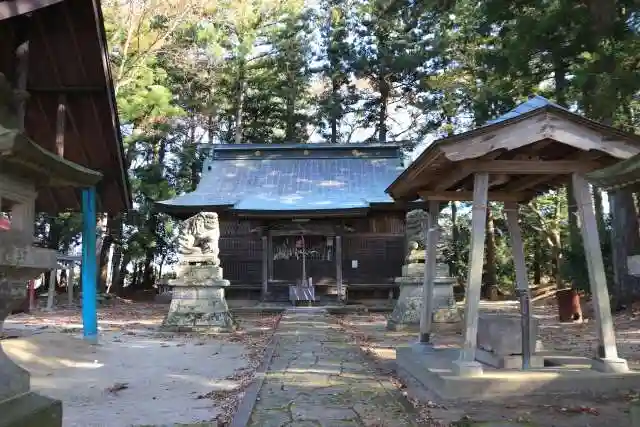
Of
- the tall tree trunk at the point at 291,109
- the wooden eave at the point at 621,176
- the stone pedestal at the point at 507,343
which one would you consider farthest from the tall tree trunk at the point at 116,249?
the wooden eave at the point at 621,176

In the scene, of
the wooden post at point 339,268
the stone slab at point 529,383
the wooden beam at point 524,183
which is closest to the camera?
the stone slab at point 529,383

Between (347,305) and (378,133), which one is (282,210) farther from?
(378,133)

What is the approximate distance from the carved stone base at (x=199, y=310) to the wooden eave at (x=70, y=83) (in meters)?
2.36

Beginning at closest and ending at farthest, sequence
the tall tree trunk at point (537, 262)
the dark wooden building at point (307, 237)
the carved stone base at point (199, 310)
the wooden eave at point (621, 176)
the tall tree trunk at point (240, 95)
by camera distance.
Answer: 1. the wooden eave at point (621, 176)
2. the carved stone base at point (199, 310)
3. the dark wooden building at point (307, 237)
4. the tall tree trunk at point (240, 95)
5. the tall tree trunk at point (537, 262)

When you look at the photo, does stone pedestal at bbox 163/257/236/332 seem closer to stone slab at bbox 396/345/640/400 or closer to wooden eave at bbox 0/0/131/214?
wooden eave at bbox 0/0/131/214

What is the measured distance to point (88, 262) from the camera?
33.0ft

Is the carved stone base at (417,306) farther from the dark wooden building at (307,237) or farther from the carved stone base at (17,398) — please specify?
the carved stone base at (17,398)

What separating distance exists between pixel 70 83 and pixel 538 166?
700 centimetres

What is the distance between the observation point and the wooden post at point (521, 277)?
5508 millimetres

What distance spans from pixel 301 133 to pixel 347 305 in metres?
16.3

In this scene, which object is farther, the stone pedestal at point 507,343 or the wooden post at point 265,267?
the wooden post at point 265,267

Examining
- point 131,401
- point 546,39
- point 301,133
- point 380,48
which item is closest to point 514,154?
point 131,401

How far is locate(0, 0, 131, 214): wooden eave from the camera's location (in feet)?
23.5

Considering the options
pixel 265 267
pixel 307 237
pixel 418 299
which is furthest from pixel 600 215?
pixel 265 267
